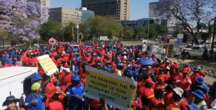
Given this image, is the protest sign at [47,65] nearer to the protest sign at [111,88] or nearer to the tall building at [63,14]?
the protest sign at [111,88]

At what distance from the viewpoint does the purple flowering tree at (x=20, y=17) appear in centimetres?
2752

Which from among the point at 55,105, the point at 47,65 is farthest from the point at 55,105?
the point at 47,65

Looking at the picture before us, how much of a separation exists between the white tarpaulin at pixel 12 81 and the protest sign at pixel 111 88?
235 cm

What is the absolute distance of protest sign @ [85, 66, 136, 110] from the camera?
7.16 meters

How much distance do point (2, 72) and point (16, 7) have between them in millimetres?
19434

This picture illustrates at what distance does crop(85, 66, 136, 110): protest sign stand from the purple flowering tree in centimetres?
1876

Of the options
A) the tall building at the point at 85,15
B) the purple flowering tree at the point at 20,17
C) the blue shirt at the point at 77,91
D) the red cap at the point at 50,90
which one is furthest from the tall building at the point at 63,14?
the blue shirt at the point at 77,91

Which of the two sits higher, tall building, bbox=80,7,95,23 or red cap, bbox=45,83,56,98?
tall building, bbox=80,7,95,23

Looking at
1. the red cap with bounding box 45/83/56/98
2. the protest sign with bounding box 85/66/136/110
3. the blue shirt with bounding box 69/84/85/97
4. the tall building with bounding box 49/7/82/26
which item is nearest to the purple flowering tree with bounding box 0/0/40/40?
the red cap with bounding box 45/83/56/98

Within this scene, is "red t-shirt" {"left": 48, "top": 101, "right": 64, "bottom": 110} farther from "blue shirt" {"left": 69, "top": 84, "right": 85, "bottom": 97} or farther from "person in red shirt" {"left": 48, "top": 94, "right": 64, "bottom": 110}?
"blue shirt" {"left": 69, "top": 84, "right": 85, "bottom": 97}

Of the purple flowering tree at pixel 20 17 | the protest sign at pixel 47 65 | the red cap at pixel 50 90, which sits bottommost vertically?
the red cap at pixel 50 90

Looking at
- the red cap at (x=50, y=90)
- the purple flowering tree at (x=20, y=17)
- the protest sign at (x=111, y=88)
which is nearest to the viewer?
the protest sign at (x=111, y=88)

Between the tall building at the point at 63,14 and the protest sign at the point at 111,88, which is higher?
the tall building at the point at 63,14

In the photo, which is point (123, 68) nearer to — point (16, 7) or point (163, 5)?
point (16, 7)
